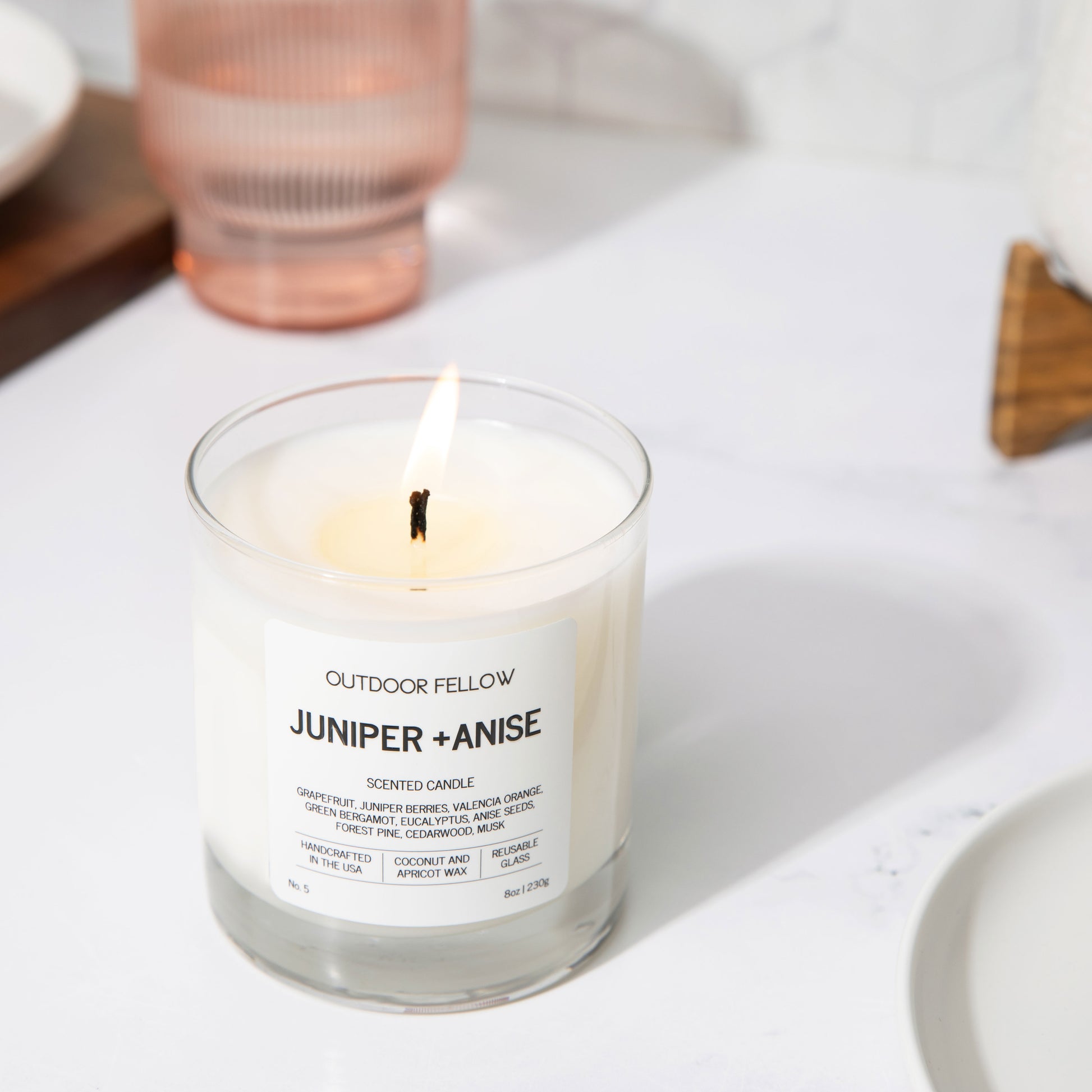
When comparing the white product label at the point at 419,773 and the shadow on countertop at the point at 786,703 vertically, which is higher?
the white product label at the point at 419,773

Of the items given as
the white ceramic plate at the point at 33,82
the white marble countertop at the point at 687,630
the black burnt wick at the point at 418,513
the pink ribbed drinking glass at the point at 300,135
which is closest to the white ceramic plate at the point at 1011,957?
the white marble countertop at the point at 687,630

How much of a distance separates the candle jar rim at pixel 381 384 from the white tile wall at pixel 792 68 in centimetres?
49

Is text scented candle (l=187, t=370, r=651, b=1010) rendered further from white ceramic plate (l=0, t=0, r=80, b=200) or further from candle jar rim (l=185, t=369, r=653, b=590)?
white ceramic plate (l=0, t=0, r=80, b=200)

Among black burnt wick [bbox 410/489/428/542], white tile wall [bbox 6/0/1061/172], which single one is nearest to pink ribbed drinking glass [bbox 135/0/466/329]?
white tile wall [bbox 6/0/1061/172]

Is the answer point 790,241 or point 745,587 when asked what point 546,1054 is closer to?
point 745,587

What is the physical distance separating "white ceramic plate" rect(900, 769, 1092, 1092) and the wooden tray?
40cm

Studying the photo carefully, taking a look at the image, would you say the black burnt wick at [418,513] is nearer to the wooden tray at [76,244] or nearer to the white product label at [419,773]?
the white product label at [419,773]

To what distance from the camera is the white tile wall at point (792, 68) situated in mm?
704

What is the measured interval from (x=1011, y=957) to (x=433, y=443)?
0.51 ft

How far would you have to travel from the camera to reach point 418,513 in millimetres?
268

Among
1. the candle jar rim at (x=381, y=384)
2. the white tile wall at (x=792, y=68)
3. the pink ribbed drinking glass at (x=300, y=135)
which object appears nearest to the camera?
the candle jar rim at (x=381, y=384)

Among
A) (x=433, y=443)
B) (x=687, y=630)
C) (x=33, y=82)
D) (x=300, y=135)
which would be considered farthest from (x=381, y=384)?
(x=33, y=82)

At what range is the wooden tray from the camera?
1.79 ft

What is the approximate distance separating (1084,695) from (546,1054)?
0.64ft
